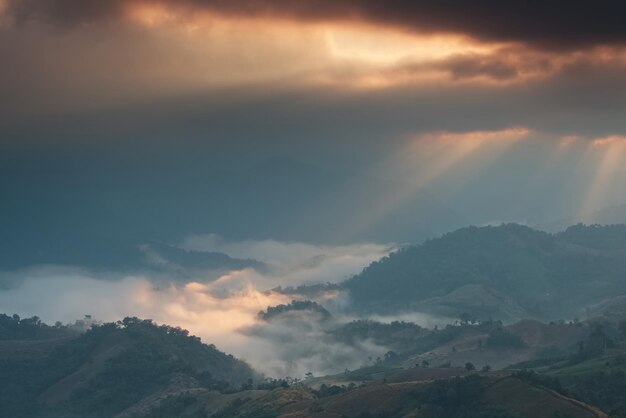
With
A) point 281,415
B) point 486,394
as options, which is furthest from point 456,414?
point 281,415

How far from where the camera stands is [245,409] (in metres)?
195

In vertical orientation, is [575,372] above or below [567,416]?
above

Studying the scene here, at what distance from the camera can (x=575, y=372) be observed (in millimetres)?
194000

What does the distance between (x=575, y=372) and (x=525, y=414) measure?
4006 cm

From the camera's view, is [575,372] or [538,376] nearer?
[538,376]

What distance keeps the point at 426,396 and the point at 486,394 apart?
9929 mm

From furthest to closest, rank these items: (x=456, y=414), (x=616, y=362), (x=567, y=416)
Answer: (x=616, y=362), (x=456, y=414), (x=567, y=416)

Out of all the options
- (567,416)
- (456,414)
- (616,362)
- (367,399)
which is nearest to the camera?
(567,416)

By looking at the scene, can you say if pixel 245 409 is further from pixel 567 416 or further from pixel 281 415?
pixel 567 416

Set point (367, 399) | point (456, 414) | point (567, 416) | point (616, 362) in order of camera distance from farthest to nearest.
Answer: point (616, 362) < point (367, 399) < point (456, 414) < point (567, 416)

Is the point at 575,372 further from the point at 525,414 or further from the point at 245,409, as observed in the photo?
the point at 245,409

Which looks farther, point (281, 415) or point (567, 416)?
point (281, 415)

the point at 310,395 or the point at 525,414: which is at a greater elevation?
the point at 310,395

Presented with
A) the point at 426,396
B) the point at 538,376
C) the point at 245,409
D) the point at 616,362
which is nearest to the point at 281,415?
the point at 245,409
